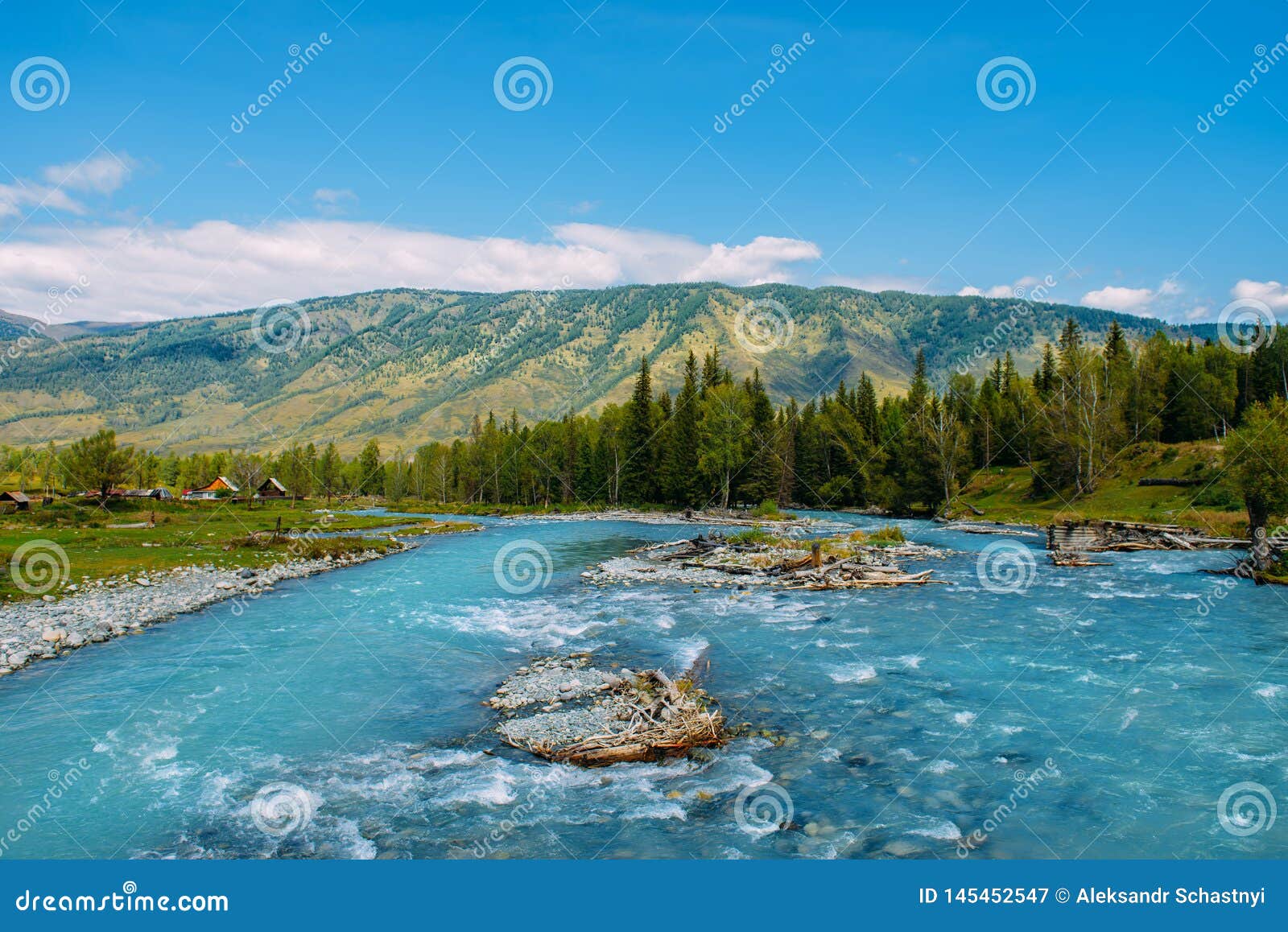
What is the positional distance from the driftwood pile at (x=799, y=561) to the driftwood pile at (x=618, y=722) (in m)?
18.0

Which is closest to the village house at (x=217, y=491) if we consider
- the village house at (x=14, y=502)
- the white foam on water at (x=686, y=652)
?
the village house at (x=14, y=502)

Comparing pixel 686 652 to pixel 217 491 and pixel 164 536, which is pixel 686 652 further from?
pixel 217 491

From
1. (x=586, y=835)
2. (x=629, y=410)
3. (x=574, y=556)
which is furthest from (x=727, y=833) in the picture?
(x=629, y=410)

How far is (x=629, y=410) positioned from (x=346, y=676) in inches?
3049

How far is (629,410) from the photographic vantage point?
96.9m

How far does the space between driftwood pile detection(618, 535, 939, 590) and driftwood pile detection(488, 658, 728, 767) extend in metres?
18.0

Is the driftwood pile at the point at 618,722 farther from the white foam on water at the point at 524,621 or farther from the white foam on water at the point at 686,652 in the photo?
the white foam on water at the point at 524,621

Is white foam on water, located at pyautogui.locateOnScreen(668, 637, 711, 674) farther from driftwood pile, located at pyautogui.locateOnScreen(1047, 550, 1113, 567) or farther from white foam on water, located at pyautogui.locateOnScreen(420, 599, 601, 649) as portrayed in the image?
driftwood pile, located at pyautogui.locateOnScreen(1047, 550, 1113, 567)

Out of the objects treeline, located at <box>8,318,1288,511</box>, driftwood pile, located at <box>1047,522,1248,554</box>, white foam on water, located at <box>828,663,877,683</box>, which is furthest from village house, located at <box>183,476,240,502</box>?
white foam on water, located at <box>828,663,877,683</box>

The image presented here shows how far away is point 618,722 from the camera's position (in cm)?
1580

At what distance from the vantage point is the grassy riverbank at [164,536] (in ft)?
127

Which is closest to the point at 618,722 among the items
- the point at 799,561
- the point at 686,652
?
the point at 686,652

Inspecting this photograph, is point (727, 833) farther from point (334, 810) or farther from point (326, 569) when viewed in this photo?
point (326, 569)

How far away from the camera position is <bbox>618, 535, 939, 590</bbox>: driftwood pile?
35.1 meters
